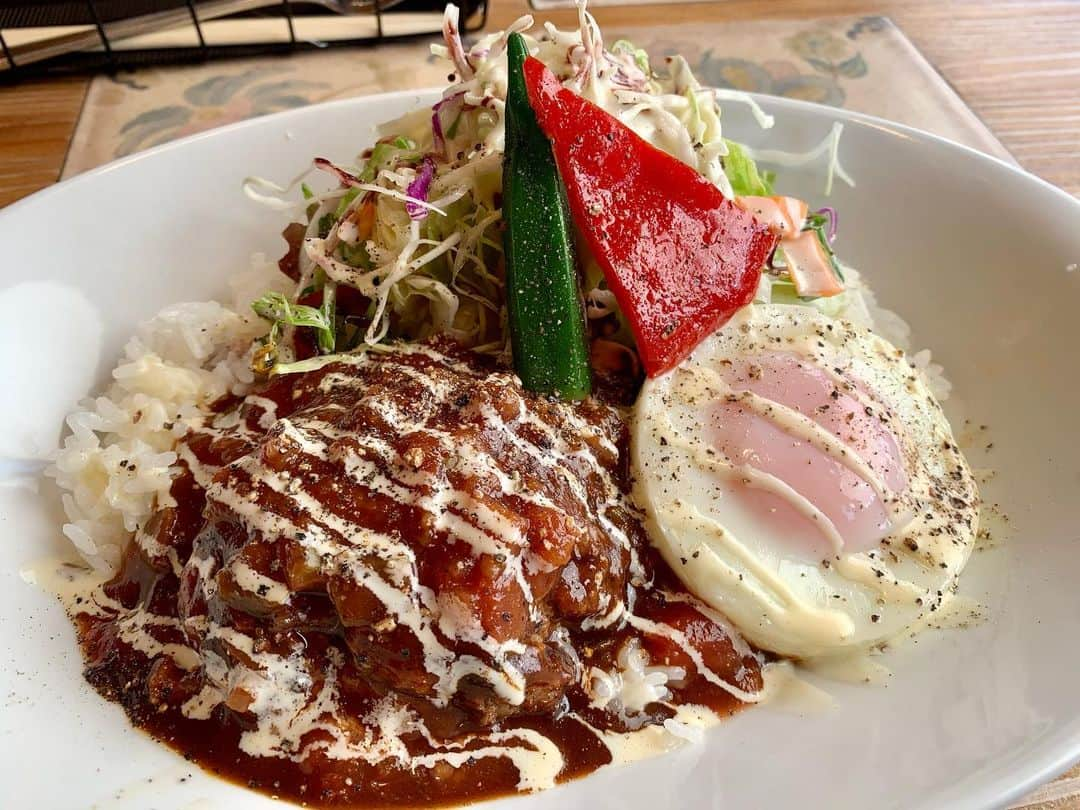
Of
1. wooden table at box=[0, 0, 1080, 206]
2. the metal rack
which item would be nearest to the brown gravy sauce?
wooden table at box=[0, 0, 1080, 206]

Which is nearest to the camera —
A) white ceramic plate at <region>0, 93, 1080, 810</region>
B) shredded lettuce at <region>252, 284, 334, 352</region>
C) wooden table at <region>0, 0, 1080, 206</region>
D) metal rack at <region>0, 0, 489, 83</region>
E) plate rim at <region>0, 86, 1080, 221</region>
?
white ceramic plate at <region>0, 93, 1080, 810</region>

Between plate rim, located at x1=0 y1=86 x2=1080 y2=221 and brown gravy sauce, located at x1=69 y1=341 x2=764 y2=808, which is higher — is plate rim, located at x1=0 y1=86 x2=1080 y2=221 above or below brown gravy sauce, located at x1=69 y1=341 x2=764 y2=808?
above

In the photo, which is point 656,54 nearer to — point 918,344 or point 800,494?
point 918,344

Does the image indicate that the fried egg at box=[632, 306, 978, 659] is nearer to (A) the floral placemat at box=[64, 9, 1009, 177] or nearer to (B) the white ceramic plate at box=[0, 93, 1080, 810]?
(B) the white ceramic plate at box=[0, 93, 1080, 810]

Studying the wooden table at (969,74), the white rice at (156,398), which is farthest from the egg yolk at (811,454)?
the wooden table at (969,74)

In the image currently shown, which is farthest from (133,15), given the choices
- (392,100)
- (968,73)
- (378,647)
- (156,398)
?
(968,73)

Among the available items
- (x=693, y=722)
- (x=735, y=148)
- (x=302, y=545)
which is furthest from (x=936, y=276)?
(x=302, y=545)
